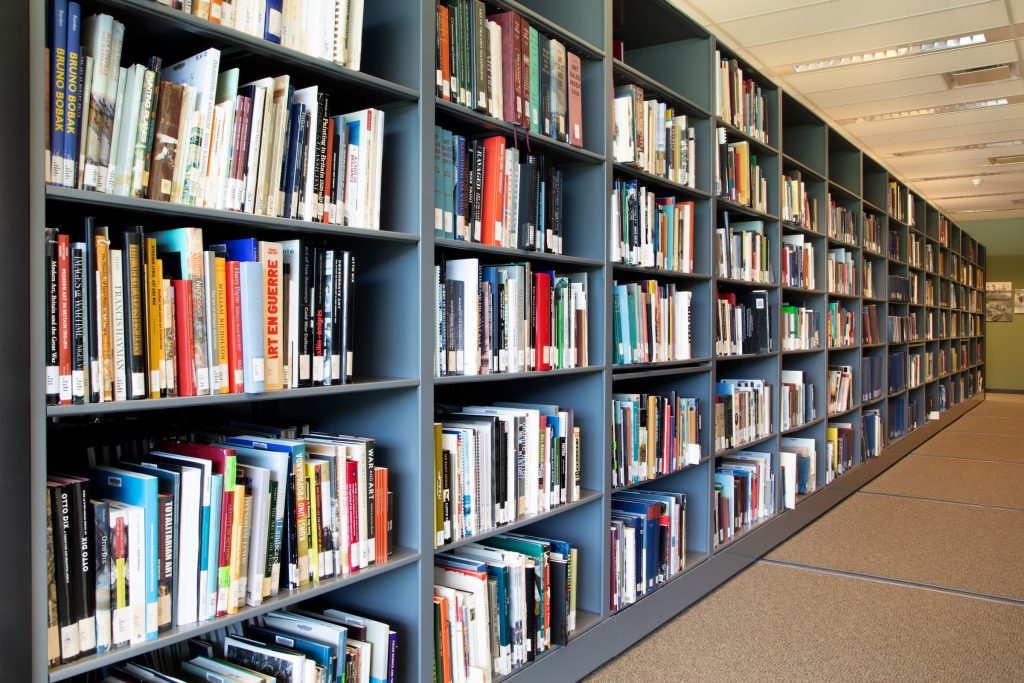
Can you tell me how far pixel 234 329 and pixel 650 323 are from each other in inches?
70.6

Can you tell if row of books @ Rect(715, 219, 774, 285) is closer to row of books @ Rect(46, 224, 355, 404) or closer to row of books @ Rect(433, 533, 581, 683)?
row of books @ Rect(433, 533, 581, 683)

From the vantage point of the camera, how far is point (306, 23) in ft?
5.31

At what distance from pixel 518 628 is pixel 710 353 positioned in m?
1.60

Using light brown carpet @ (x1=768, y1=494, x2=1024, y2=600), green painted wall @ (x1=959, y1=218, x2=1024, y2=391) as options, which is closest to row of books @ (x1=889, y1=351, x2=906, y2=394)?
light brown carpet @ (x1=768, y1=494, x2=1024, y2=600)

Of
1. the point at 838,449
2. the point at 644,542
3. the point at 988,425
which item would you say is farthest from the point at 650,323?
the point at 988,425

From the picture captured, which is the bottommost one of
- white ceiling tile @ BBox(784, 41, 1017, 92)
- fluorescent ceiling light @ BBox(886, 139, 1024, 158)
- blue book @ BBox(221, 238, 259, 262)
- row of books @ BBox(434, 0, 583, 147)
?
blue book @ BBox(221, 238, 259, 262)

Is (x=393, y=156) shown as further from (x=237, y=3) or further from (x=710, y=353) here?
(x=710, y=353)

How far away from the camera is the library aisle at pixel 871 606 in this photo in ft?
8.32

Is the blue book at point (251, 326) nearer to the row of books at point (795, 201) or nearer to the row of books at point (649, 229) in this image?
the row of books at point (649, 229)

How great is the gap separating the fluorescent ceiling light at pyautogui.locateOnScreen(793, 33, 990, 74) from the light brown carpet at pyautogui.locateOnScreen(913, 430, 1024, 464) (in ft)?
11.1

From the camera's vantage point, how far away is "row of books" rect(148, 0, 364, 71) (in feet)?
4.88

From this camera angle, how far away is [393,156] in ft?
6.13

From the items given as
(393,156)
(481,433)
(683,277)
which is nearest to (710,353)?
(683,277)

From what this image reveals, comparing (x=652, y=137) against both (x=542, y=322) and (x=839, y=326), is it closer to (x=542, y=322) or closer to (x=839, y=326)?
(x=542, y=322)
